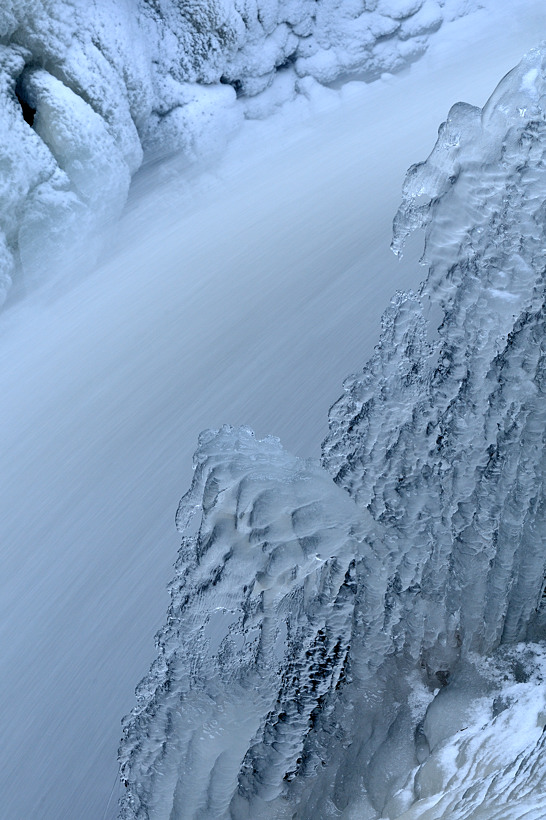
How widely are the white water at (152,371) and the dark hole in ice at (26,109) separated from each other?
151mm

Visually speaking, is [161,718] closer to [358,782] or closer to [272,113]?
[358,782]

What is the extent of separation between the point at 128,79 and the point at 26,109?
0.13 metres

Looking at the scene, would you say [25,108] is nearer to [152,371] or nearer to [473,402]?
[152,371]

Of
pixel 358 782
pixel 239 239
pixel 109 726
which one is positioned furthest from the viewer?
pixel 239 239

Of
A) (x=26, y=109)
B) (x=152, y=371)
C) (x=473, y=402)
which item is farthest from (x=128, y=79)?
(x=473, y=402)

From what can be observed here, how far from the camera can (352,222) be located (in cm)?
106

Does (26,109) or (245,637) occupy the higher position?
(26,109)

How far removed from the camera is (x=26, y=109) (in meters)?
0.84

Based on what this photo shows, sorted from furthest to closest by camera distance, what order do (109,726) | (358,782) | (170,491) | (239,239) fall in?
(239,239), (170,491), (109,726), (358,782)

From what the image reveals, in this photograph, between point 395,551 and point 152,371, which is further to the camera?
point 152,371

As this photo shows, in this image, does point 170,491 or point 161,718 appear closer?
point 161,718

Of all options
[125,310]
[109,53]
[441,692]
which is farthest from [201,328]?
[441,692]

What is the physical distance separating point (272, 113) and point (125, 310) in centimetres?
36

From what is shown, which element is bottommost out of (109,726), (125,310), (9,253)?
(109,726)
